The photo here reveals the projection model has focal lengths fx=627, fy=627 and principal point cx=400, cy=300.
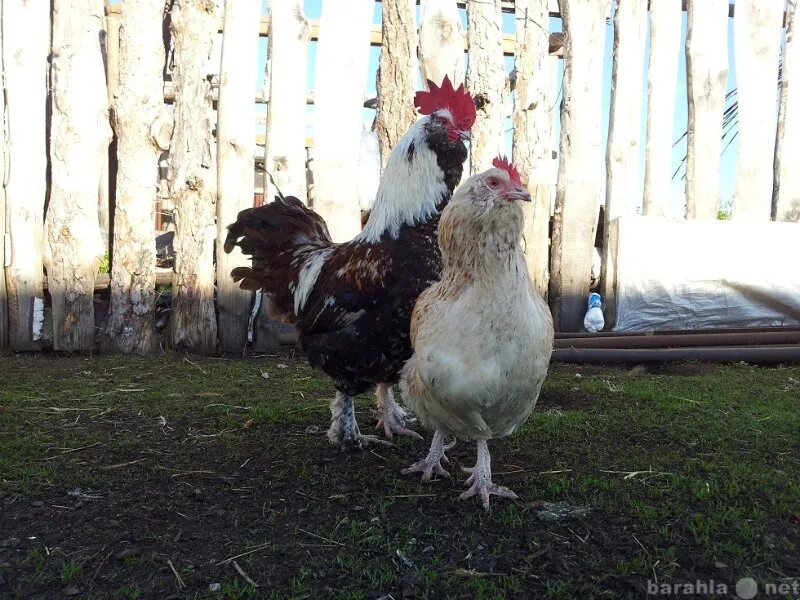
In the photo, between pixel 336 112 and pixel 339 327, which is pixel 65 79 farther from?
pixel 339 327

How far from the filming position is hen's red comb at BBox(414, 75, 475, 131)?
338 centimetres

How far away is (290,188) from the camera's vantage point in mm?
5555

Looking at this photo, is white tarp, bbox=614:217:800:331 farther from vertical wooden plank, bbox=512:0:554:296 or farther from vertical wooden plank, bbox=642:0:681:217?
vertical wooden plank, bbox=512:0:554:296

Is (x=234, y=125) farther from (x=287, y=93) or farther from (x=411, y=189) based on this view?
(x=411, y=189)

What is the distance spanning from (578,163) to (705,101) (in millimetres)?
1503

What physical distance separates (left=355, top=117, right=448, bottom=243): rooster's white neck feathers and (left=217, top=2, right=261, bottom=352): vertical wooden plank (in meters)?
2.36

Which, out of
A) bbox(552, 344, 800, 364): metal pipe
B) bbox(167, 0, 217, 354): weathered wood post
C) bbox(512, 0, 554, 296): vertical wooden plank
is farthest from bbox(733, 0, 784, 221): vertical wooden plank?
bbox(167, 0, 217, 354): weathered wood post

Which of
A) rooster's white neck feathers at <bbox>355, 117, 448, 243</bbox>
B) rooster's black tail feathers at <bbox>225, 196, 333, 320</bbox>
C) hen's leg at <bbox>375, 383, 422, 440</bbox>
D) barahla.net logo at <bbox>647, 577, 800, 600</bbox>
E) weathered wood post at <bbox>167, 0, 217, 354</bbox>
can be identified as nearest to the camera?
barahla.net logo at <bbox>647, 577, 800, 600</bbox>

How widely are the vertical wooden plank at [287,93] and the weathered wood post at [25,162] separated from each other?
1.86 metres

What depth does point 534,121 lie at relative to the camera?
19.3ft

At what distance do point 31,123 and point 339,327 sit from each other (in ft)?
12.2

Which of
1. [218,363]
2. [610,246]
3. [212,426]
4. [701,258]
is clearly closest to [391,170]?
[212,426]

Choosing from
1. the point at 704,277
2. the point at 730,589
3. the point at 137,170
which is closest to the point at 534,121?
the point at 704,277

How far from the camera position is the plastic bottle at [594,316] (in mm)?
5930
